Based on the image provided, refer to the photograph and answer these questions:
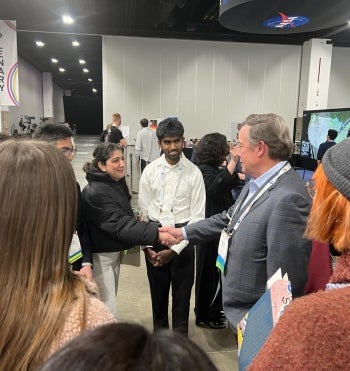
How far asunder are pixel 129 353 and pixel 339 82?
12.2 m

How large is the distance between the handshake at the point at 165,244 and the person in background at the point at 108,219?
36mm

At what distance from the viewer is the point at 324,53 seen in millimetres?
9844

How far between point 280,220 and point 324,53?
971cm

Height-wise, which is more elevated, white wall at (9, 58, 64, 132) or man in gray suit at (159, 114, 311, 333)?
white wall at (9, 58, 64, 132)

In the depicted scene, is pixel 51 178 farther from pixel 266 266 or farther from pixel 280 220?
pixel 266 266

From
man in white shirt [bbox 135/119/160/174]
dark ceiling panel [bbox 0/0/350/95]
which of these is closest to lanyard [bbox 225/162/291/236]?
dark ceiling panel [bbox 0/0/350/95]

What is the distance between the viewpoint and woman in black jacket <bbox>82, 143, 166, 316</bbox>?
223cm

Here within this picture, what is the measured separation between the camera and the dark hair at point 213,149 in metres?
2.93

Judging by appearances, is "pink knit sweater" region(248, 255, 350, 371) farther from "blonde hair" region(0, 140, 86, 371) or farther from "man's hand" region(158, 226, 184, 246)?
"man's hand" region(158, 226, 184, 246)

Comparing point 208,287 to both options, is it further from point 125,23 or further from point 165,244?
point 125,23

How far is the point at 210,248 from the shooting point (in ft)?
9.73

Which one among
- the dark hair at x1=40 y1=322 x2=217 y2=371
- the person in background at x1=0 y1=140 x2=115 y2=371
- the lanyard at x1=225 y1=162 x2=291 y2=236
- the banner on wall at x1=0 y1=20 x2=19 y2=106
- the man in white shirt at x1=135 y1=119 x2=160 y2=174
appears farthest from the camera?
the man in white shirt at x1=135 y1=119 x2=160 y2=174

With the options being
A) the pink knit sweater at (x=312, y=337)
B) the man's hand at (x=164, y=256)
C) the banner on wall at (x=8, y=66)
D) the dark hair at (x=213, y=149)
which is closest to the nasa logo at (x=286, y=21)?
the dark hair at (x=213, y=149)

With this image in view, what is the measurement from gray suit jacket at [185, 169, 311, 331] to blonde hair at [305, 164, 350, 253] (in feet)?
2.15
